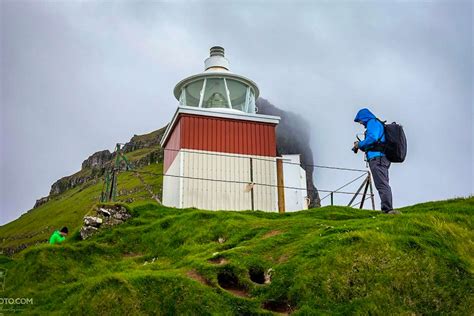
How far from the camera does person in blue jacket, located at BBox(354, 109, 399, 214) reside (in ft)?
45.8

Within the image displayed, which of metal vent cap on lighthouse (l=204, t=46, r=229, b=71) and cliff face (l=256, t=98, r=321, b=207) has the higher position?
cliff face (l=256, t=98, r=321, b=207)

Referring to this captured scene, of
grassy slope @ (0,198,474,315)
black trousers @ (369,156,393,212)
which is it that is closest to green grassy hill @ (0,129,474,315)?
grassy slope @ (0,198,474,315)

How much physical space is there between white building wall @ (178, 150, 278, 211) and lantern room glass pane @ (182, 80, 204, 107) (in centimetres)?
428

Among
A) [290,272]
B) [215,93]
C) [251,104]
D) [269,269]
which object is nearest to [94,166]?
[251,104]

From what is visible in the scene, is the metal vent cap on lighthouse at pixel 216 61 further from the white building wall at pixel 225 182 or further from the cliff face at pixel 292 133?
the cliff face at pixel 292 133

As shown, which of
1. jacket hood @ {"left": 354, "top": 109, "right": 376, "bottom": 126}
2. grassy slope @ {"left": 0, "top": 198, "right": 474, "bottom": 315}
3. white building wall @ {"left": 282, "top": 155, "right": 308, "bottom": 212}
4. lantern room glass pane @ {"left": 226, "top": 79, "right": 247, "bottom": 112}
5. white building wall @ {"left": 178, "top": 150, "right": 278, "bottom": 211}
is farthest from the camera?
lantern room glass pane @ {"left": 226, "top": 79, "right": 247, "bottom": 112}

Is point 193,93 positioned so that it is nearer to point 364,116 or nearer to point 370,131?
point 364,116

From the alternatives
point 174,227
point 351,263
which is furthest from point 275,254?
point 174,227

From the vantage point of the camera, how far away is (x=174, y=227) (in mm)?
15344

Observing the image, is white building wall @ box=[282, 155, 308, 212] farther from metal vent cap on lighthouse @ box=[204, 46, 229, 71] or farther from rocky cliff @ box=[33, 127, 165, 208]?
rocky cliff @ box=[33, 127, 165, 208]

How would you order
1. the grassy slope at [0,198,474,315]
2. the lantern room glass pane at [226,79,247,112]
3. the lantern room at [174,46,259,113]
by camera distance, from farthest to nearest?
the lantern room glass pane at [226,79,247,112] < the lantern room at [174,46,259,113] < the grassy slope at [0,198,474,315]

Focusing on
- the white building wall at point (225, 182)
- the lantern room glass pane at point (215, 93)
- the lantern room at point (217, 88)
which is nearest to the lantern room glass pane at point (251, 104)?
the lantern room at point (217, 88)

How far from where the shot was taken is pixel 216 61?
79.1 feet

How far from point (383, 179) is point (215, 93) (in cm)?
1127
